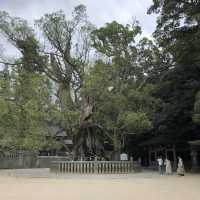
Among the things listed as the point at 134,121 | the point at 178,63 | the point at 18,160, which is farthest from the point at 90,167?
the point at 18,160

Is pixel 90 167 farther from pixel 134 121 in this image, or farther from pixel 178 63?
pixel 178 63

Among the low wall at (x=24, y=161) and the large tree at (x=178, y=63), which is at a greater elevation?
the large tree at (x=178, y=63)

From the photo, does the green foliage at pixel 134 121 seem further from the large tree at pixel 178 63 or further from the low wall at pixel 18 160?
the low wall at pixel 18 160

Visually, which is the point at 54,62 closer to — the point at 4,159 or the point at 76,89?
the point at 76,89

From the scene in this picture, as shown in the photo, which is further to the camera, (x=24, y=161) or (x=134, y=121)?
(x=24, y=161)

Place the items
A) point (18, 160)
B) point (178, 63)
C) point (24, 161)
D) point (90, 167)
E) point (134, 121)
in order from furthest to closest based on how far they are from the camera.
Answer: point (24, 161) < point (18, 160) < point (178, 63) < point (90, 167) < point (134, 121)

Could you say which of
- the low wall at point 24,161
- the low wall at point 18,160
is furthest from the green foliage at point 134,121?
the low wall at point 18,160

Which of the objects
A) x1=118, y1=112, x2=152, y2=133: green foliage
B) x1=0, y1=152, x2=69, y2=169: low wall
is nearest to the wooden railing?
x1=118, y1=112, x2=152, y2=133: green foliage

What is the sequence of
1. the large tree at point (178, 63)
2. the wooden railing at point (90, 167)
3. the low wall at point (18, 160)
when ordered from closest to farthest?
the large tree at point (178, 63) < the wooden railing at point (90, 167) < the low wall at point (18, 160)

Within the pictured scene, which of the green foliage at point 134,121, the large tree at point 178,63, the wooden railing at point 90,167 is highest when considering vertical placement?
the large tree at point 178,63

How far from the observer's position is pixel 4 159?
1471 inches

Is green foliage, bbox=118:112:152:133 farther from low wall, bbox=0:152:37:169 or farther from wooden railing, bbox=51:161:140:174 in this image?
low wall, bbox=0:152:37:169

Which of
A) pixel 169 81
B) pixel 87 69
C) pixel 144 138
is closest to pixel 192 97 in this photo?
pixel 169 81

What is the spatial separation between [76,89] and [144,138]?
11.5 meters
